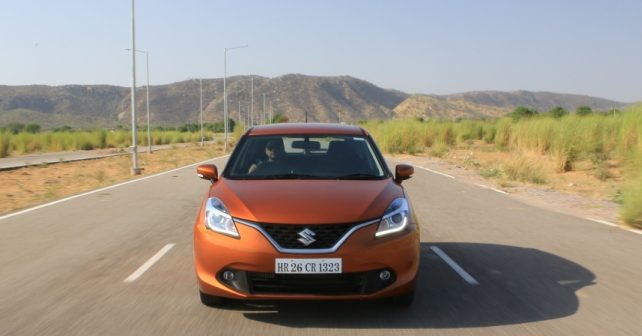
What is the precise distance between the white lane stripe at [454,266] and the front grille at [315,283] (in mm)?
1947

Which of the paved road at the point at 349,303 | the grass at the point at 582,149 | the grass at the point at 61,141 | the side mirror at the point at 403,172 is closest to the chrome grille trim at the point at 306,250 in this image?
the paved road at the point at 349,303

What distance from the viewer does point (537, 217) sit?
41.9ft

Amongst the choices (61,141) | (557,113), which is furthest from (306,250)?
(61,141)

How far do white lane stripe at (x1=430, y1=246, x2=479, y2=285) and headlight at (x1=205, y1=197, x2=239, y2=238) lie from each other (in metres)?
2.69

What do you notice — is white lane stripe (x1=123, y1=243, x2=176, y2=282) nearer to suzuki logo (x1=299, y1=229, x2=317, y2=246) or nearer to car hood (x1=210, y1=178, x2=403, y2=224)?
car hood (x1=210, y1=178, x2=403, y2=224)

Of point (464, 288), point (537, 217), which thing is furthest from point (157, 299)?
point (537, 217)

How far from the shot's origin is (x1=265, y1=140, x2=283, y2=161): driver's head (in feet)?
23.9

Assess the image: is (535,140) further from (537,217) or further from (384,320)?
(384,320)

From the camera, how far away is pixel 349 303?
628 cm

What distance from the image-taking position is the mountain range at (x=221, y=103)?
14150 cm

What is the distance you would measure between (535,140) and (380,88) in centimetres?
14965

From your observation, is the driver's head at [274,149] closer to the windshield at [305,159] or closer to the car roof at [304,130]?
the windshield at [305,159]

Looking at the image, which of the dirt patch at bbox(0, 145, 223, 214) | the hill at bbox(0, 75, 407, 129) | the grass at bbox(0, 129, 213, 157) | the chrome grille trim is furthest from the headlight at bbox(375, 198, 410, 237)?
the hill at bbox(0, 75, 407, 129)

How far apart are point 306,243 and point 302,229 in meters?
0.11
